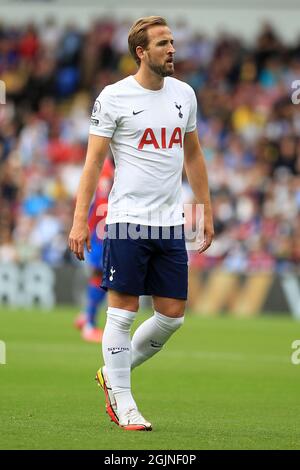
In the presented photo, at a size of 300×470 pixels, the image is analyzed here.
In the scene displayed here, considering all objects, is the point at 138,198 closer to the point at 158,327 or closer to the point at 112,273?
the point at 112,273

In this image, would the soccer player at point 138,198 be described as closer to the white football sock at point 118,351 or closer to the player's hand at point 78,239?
the white football sock at point 118,351

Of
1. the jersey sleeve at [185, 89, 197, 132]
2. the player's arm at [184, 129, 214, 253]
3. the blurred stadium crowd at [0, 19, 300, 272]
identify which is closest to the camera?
the jersey sleeve at [185, 89, 197, 132]

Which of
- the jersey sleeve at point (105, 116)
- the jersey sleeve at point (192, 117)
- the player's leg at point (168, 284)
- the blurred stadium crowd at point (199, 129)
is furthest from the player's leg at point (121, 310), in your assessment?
the blurred stadium crowd at point (199, 129)

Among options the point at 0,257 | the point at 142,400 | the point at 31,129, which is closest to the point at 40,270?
the point at 0,257

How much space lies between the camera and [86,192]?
7.73m

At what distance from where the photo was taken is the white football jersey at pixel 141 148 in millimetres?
7805

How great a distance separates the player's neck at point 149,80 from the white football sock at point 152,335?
1.53 m

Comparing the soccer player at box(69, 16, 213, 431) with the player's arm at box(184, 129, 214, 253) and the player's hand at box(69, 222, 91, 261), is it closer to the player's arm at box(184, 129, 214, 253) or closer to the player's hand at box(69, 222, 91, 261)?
the player's hand at box(69, 222, 91, 261)

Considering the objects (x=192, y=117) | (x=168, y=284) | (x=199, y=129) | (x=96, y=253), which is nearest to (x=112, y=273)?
(x=168, y=284)

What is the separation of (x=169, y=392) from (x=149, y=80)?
3269mm

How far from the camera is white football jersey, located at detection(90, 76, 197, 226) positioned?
7805mm

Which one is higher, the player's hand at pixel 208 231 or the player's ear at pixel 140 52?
the player's ear at pixel 140 52

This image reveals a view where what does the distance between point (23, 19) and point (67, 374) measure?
1771 centimetres

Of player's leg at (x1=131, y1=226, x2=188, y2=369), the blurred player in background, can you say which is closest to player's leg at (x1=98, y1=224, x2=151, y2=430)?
player's leg at (x1=131, y1=226, x2=188, y2=369)
